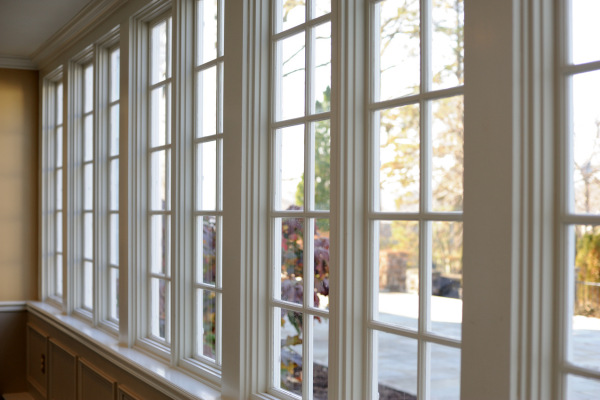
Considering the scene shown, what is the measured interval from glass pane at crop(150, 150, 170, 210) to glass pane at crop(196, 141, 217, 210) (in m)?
0.45

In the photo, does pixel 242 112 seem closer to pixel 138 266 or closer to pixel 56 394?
pixel 138 266

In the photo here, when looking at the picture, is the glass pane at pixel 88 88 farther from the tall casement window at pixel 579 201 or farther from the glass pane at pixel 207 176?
the tall casement window at pixel 579 201

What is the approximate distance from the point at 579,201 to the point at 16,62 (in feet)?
18.2

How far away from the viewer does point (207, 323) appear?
295 centimetres

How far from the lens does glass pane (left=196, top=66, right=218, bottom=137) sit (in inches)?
114

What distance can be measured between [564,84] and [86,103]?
4068 millimetres

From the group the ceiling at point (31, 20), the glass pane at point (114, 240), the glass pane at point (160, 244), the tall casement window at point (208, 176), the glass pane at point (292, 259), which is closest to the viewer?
the glass pane at point (292, 259)

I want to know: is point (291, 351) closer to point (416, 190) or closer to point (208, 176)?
point (208, 176)

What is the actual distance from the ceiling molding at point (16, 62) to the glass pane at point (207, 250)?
3.56 meters

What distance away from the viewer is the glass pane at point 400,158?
12289 millimetres

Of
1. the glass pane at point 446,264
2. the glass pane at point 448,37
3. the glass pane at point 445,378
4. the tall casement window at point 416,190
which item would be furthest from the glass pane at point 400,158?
the glass pane at point 445,378

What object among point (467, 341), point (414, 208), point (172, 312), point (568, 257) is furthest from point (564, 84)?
point (414, 208)

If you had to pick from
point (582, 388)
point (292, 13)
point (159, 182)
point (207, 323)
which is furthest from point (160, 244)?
point (582, 388)

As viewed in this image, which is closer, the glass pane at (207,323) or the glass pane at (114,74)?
the glass pane at (207,323)
